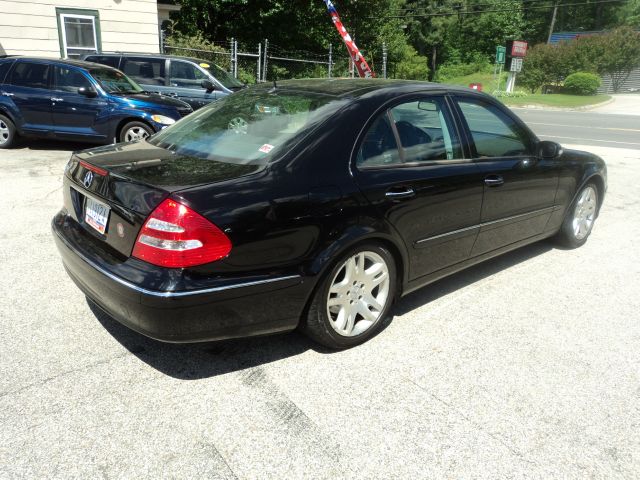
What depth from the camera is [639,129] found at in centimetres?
1842

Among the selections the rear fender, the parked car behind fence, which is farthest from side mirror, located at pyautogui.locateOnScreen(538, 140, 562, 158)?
the parked car behind fence

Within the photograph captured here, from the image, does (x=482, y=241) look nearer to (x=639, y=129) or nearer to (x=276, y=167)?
(x=276, y=167)

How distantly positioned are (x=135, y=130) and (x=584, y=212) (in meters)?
6.92

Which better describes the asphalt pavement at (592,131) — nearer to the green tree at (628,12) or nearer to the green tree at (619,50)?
the green tree at (619,50)

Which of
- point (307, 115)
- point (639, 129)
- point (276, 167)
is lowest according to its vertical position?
point (639, 129)

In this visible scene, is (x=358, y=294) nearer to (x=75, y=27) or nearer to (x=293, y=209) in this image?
(x=293, y=209)

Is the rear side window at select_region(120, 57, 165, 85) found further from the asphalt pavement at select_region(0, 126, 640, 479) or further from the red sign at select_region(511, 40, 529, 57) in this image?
the red sign at select_region(511, 40, 529, 57)

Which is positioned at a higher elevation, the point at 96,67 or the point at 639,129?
the point at 96,67

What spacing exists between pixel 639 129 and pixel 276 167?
19.6 metres

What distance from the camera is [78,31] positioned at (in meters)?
14.2

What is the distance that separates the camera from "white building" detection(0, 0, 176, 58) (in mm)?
13398

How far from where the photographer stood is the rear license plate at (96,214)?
9.30 ft

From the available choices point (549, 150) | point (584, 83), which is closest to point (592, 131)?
point (549, 150)

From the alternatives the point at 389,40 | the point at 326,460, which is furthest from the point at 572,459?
the point at 389,40
